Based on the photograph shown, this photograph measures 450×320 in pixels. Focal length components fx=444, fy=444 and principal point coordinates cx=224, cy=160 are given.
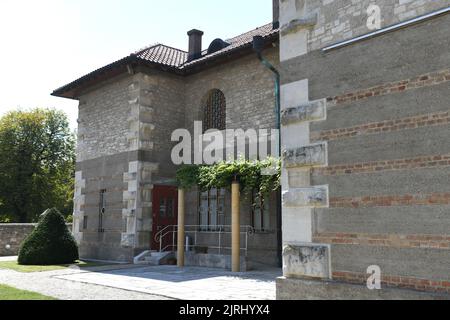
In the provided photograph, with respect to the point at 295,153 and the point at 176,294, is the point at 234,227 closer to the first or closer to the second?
the point at 176,294

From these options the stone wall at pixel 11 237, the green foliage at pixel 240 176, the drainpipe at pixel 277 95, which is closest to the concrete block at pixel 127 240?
the green foliage at pixel 240 176

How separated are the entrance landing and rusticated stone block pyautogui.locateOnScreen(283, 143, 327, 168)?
2.34 metres

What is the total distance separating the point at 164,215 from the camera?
1468cm

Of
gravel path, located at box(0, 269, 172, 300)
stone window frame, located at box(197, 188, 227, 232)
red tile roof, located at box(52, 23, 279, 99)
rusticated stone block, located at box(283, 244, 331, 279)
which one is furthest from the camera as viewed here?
red tile roof, located at box(52, 23, 279, 99)

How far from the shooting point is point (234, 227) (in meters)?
11.2

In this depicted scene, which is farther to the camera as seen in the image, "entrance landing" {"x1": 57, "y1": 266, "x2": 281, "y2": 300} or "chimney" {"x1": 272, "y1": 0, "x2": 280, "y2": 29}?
"chimney" {"x1": 272, "y1": 0, "x2": 280, "y2": 29}

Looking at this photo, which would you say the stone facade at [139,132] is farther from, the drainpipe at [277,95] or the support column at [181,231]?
the support column at [181,231]

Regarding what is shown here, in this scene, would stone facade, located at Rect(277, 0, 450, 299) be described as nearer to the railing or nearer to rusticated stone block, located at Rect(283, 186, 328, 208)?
rusticated stone block, located at Rect(283, 186, 328, 208)

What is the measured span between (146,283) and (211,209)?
16.5ft

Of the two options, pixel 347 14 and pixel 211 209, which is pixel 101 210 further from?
pixel 347 14

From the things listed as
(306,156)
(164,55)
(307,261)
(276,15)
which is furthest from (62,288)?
(276,15)

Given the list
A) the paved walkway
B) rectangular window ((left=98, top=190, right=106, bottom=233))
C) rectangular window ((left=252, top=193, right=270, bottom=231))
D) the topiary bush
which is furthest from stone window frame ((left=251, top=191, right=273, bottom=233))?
the topiary bush

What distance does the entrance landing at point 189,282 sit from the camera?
25.6ft

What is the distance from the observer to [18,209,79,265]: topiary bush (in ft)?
43.9
